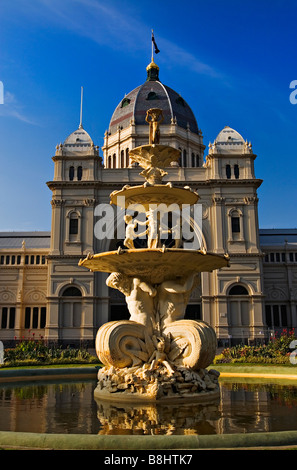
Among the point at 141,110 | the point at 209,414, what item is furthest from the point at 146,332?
the point at 141,110

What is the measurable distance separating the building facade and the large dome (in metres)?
9.95

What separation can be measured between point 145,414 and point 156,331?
3.36 metres

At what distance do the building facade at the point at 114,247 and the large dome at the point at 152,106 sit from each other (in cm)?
995

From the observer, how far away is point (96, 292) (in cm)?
4406

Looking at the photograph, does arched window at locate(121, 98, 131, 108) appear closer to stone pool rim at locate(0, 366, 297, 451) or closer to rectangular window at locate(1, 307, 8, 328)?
rectangular window at locate(1, 307, 8, 328)

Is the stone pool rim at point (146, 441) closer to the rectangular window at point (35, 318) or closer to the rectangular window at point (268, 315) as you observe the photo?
the rectangular window at point (35, 318)

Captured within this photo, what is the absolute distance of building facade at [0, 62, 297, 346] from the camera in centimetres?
4322

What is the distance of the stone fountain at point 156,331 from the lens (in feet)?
37.7

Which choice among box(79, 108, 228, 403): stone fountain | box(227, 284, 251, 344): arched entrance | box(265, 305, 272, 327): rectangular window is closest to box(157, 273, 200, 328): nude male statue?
box(79, 108, 228, 403): stone fountain

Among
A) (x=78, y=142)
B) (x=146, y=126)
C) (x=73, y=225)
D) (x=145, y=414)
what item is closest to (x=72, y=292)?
(x=73, y=225)

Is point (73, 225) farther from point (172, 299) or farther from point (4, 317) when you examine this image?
point (172, 299)

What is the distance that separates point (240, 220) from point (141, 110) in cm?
2159

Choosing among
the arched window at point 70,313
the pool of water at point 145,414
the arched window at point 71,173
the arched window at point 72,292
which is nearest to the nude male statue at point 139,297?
the pool of water at point 145,414

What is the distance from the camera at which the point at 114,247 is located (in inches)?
1914
